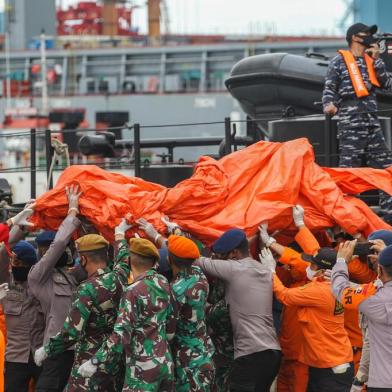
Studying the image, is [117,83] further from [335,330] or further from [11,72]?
[335,330]

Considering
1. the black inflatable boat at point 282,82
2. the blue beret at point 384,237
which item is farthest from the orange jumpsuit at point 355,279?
the black inflatable boat at point 282,82

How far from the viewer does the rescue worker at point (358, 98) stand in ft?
30.8

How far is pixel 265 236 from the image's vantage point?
317 inches

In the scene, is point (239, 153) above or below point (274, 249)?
above

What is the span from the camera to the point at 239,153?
28.5 ft

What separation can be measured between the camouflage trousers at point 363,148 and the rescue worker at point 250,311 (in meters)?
2.08

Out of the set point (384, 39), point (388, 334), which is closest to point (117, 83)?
point (384, 39)

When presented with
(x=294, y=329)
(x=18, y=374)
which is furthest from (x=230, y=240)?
(x=18, y=374)

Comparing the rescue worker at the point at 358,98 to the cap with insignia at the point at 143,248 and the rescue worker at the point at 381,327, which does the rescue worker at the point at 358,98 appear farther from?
the cap with insignia at the point at 143,248

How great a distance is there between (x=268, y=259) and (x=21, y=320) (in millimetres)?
1925

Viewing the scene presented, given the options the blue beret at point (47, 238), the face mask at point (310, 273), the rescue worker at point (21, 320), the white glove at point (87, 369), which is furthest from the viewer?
the blue beret at point (47, 238)

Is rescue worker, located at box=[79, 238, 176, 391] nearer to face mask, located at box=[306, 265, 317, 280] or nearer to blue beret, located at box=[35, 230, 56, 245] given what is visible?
face mask, located at box=[306, 265, 317, 280]

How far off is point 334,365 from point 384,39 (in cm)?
384

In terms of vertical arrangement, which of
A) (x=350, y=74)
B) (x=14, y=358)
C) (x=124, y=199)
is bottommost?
(x=14, y=358)
